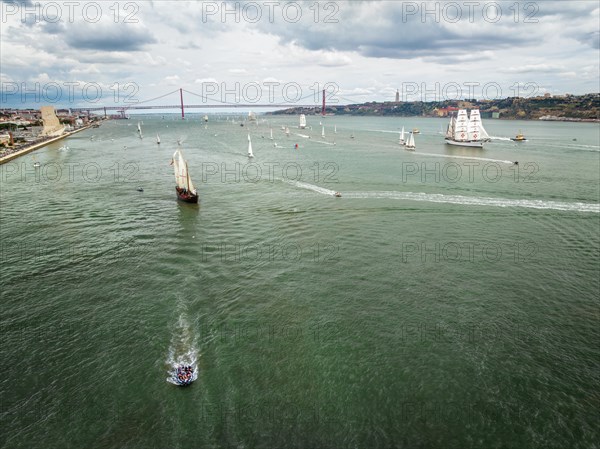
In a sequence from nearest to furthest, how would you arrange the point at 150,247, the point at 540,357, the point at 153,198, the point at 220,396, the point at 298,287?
the point at 220,396
the point at 540,357
the point at 298,287
the point at 150,247
the point at 153,198

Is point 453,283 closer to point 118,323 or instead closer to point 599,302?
point 599,302

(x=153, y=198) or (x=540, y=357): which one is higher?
(x=153, y=198)

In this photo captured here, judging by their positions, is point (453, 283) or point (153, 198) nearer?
point (453, 283)

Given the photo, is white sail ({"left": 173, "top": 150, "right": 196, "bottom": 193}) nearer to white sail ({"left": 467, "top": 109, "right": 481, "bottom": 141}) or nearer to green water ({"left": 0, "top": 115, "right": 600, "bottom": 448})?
green water ({"left": 0, "top": 115, "right": 600, "bottom": 448})

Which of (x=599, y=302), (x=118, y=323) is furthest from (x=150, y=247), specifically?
(x=599, y=302)

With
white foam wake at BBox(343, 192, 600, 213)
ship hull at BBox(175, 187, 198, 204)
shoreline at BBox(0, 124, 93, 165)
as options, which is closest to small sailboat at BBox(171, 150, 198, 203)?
ship hull at BBox(175, 187, 198, 204)

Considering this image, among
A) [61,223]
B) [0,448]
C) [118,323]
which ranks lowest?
[0,448]
